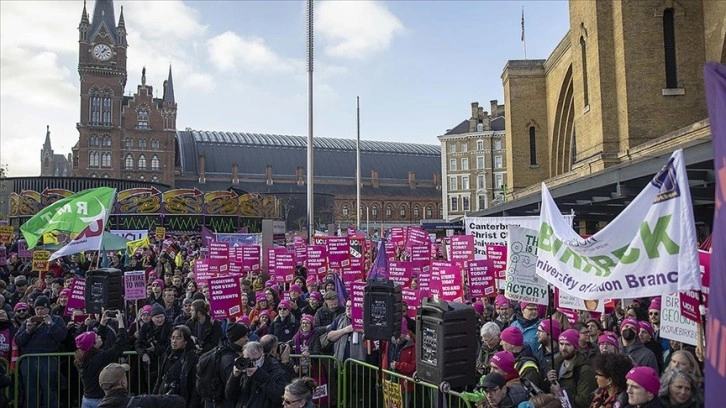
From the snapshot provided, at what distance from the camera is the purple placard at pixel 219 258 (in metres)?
15.3

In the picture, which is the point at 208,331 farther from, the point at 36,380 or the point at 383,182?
the point at 383,182

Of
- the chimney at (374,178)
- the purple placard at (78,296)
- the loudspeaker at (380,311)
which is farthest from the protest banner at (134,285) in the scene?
the chimney at (374,178)

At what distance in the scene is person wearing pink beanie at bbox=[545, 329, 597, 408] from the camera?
5980 millimetres

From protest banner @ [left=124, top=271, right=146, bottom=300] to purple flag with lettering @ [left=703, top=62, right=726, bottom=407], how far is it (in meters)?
9.32

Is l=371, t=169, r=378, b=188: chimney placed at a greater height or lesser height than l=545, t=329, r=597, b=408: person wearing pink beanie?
greater

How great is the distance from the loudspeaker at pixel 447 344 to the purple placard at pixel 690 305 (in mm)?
2031

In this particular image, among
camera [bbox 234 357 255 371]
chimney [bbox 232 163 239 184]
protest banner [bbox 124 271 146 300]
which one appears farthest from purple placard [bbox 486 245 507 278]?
chimney [bbox 232 163 239 184]

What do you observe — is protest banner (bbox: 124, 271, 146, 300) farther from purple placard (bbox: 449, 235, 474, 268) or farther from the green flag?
purple placard (bbox: 449, 235, 474, 268)

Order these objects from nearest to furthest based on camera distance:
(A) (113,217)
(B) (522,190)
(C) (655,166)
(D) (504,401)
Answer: (D) (504,401) < (C) (655,166) < (B) (522,190) < (A) (113,217)

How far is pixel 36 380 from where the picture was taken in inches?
329

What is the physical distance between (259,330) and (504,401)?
17.5 feet

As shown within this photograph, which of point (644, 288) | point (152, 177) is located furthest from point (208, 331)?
point (152, 177)

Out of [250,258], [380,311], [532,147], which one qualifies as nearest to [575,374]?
[380,311]

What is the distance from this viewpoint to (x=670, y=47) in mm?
20469
